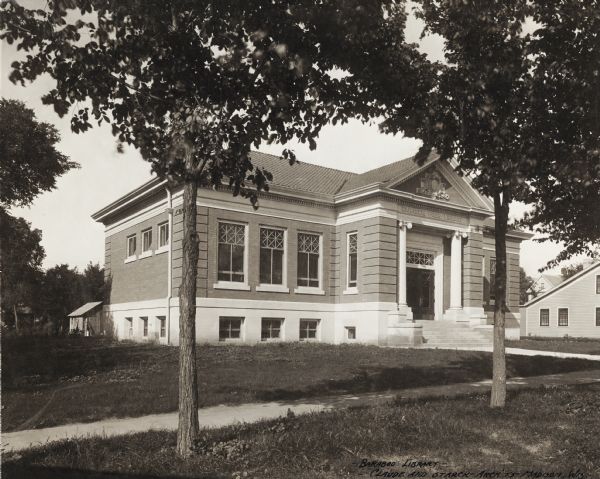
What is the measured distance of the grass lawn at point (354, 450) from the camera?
5.62 metres

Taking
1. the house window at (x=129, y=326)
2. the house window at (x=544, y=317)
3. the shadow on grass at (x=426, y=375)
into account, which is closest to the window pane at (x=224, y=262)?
the house window at (x=129, y=326)

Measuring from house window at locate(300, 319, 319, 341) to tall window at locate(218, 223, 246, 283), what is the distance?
356 cm

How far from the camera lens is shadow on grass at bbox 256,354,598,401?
34.9 ft

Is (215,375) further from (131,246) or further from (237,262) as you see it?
(131,246)

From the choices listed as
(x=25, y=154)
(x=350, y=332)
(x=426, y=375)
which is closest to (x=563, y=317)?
(x=350, y=332)

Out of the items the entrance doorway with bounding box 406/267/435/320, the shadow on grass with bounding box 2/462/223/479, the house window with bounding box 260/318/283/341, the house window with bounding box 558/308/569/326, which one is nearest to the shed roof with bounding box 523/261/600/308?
the house window with bounding box 558/308/569/326

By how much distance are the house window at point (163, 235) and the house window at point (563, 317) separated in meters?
35.2

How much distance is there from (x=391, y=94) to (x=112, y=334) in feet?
80.9

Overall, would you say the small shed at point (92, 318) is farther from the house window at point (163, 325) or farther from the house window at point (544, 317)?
the house window at point (544, 317)

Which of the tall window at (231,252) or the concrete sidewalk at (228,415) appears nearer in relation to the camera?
the concrete sidewalk at (228,415)

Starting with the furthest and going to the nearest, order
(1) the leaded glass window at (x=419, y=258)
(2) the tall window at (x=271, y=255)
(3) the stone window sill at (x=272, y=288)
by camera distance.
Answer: (1) the leaded glass window at (x=419, y=258) < (2) the tall window at (x=271, y=255) < (3) the stone window sill at (x=272, y=288)

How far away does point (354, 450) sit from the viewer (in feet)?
20.5

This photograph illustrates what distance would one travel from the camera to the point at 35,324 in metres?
53.8

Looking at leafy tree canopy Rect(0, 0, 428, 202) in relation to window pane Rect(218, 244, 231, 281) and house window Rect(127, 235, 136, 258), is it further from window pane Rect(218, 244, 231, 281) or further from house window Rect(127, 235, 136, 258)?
house window Rect(127, 235, 136, 258)
